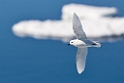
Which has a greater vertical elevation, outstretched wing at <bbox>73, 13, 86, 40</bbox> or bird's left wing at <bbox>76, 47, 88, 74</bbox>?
outstretched wing at <bbox>73, 13, 86, 40</bbox>

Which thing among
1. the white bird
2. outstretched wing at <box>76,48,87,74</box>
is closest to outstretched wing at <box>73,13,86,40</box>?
the white bird

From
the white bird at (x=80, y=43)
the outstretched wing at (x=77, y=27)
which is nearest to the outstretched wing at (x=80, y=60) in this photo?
the white bird at (x=80, y=43)

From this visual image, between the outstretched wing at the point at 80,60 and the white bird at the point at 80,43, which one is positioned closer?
the white bird at the point at 80,43

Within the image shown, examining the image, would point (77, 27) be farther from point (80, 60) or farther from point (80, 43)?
point (80, 60)

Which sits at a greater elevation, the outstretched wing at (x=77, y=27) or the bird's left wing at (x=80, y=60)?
the outstretched wing at (x=77, y=27)

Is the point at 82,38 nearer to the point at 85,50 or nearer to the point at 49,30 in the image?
the point at 85,50

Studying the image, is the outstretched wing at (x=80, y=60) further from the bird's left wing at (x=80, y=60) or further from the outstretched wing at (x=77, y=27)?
the outstretched wing at (x=77, y=27)

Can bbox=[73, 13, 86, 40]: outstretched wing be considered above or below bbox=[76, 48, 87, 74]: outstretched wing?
above

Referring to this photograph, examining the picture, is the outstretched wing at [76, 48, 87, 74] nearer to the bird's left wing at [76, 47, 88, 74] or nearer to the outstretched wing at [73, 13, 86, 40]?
the bird's left wing at [76, 47, 88, 74]

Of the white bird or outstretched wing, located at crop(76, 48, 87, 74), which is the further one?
outstretched wing, located at crop(76, 48, 87, 74)
